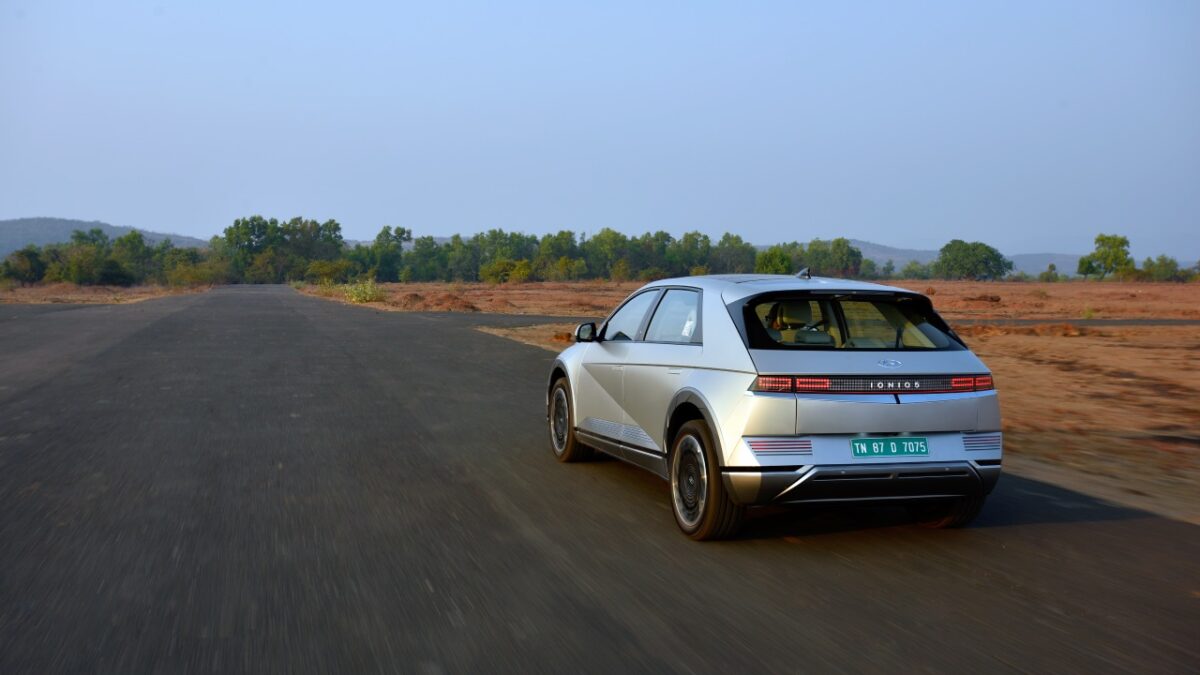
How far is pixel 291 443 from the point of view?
9281 mm

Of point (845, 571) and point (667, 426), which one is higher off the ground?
point (667, 426)

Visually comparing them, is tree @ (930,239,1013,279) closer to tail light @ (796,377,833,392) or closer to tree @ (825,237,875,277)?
tree @ (825,237,875,277)

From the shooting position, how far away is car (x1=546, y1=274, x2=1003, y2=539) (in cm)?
545

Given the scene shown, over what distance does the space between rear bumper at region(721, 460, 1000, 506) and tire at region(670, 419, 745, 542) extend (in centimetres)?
16

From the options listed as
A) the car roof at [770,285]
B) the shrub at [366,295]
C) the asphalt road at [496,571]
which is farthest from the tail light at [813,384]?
the shrub at [366,295]

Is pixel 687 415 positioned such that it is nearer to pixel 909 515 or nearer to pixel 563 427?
pixel 909 515

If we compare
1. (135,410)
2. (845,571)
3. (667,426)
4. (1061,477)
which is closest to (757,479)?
(845,571)

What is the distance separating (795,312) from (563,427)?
285 centimetres

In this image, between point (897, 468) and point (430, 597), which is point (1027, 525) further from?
point (430, 597)

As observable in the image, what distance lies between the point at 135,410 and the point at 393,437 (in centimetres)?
364

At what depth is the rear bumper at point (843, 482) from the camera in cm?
542

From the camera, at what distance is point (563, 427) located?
8570mm

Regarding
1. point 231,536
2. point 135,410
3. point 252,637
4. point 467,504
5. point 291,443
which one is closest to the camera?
point 252,637

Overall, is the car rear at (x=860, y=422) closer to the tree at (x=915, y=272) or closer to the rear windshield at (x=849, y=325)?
the rear windshield at (x=849, y=325)
